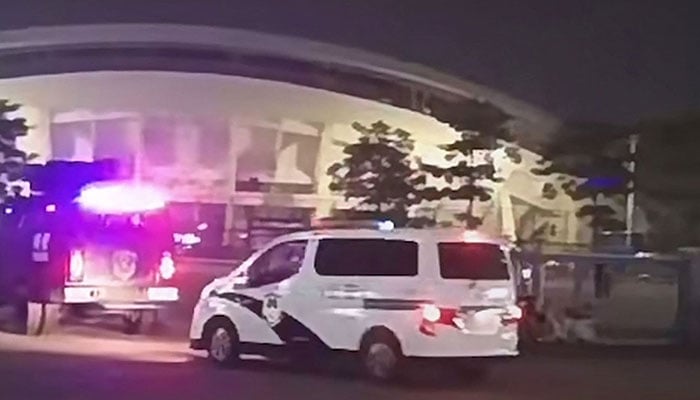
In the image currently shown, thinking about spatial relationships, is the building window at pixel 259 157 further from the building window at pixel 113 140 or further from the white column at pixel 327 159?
the building window at pixel 113 140

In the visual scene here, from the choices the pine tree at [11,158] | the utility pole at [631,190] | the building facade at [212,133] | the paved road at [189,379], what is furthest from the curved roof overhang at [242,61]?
the paved road at [189,379]

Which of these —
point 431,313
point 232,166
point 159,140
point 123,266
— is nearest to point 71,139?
point 159,140

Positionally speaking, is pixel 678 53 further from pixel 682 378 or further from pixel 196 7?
pixel 196 7

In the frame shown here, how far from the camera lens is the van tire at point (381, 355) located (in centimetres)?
685

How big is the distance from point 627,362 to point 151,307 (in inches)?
94.5

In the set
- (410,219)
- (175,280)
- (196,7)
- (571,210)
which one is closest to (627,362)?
(571,210)

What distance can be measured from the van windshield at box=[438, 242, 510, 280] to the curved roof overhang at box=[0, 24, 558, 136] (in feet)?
2.60

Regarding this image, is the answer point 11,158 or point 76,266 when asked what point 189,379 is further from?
point 11,158

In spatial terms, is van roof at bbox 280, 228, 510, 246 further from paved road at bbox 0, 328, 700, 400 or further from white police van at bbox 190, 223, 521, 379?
paved road at bbox 0, 328, 700, 400

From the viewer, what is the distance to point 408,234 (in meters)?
7.04

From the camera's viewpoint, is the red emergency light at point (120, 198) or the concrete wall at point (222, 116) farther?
the concrete wall at point (222, 116)

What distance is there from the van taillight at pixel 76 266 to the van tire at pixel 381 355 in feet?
4.45

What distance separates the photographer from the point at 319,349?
22.8 ft

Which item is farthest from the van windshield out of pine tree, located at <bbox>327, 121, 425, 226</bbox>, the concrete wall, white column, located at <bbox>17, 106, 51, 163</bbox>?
white column, located at <bbox>17, 106, 51, 163</bbox>
